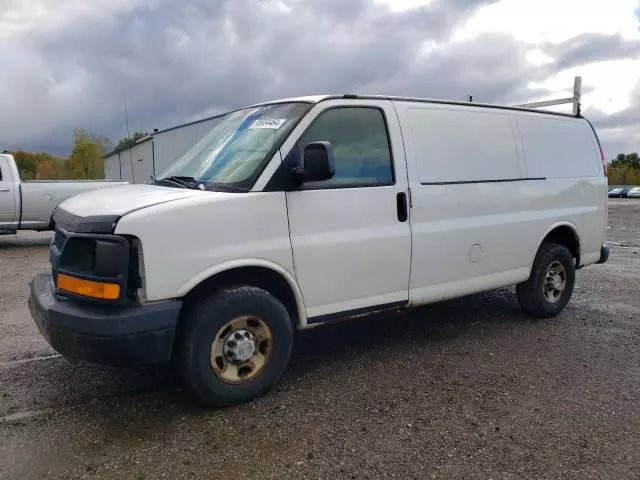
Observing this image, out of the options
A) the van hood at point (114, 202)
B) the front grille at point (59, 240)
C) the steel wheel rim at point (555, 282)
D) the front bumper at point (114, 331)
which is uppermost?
the van hood at point (114, 202)

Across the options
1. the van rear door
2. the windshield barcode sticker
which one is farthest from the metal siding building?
the windshield barcode sticker

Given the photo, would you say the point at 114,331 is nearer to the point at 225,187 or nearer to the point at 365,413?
the point at 225,187

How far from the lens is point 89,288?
326 cm

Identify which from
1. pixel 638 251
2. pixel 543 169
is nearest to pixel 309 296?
pixel 543 169

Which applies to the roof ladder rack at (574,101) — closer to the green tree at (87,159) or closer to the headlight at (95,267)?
the headlight at (95,267)

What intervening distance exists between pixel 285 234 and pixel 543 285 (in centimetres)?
328

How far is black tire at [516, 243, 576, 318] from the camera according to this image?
5629 mm

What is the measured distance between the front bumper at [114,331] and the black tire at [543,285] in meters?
3.84

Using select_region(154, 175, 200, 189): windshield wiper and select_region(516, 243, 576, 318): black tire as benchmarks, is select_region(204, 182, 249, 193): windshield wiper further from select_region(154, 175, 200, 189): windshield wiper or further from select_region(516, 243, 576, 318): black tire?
select_region(516, 243, 576, 318): black tire

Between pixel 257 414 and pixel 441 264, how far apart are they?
201 cm

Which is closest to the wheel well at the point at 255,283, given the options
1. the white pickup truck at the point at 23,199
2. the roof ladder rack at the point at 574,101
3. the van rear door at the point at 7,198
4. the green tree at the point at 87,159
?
the roof ladder rack at the point at 574,101

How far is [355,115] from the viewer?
423 centimetres

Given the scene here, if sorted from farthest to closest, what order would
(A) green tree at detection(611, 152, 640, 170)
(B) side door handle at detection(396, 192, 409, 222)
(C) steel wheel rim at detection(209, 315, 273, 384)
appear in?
(A) green tree at detection(611, 152, 640, 170), (B) side door handle at detection(396, 192, 409, 222), (C) steel wheel rim at detection(209, 315, 273, 384)

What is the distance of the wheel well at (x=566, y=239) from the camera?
5.82 m
